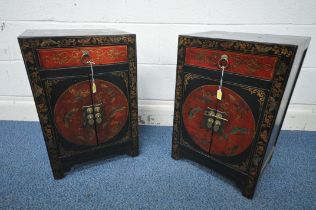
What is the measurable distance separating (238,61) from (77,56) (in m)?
0.64

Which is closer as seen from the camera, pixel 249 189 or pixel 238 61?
pixel 238 61

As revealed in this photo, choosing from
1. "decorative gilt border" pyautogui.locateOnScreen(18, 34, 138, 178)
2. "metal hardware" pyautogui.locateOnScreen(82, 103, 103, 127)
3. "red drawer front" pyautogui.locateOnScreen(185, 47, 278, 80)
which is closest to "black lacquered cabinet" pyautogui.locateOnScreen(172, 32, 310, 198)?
"red drawer front" pyautogui.locateOnScreen(185, 47, 278, 80)

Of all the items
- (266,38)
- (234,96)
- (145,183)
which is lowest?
(145,183)

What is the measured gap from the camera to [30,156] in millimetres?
1223

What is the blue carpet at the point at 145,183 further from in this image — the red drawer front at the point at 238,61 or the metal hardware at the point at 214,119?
the red drawer front at the point at 238,61

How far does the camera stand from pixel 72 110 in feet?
3.22

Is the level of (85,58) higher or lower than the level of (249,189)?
higher

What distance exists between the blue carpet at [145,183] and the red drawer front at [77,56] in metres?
0.55

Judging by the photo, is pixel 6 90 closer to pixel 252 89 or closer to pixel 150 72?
pixel 150 72

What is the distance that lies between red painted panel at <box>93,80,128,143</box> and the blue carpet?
19 cm

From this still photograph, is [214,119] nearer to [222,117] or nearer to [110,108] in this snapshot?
[222,117]

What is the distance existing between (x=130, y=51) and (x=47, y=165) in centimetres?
74

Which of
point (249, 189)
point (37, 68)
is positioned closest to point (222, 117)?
point (249, 189)

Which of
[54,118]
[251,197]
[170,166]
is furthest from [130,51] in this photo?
[251,197]
